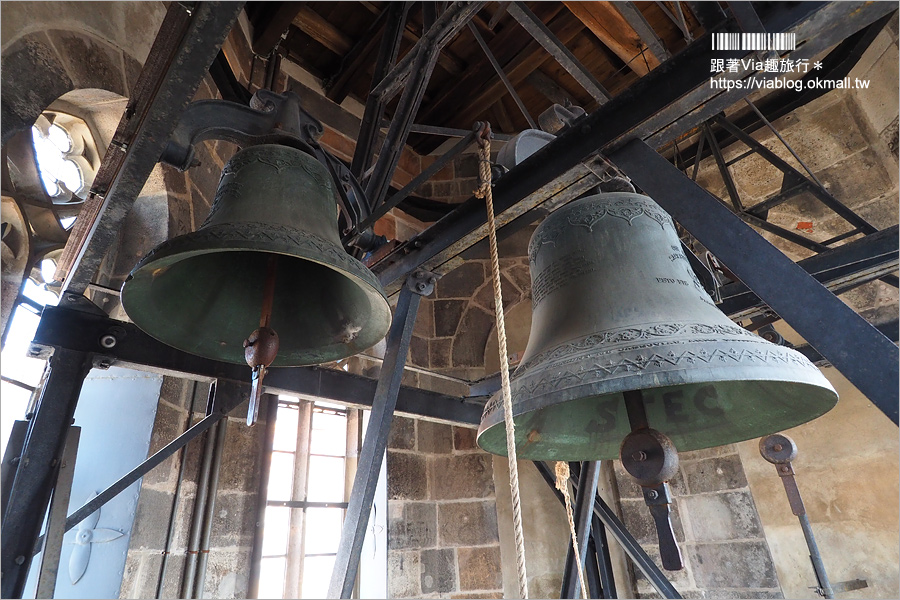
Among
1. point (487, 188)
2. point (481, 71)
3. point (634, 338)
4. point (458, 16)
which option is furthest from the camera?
point (481, 71)

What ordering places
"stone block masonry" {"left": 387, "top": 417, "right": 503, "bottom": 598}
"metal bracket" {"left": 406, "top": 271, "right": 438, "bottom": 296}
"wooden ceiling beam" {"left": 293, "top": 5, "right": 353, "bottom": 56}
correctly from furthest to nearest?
"wooden ceiling beam" {"left": 293, "top": 5, "right": 353, "bottom": 56} → "stone block masonry" {"left": 387, "top": 417, "right": 503, "bottom": 598} → "metal bracket" {"left": 406, "top": 271, "right": 438, "bottom": 296}

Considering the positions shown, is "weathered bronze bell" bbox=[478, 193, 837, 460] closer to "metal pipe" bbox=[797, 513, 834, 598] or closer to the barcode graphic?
the barcode graphic

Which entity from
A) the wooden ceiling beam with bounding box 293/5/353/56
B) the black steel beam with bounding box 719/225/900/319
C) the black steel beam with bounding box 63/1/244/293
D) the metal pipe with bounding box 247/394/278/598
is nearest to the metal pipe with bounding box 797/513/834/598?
the black steel beam with bounding box 719/225/900/319

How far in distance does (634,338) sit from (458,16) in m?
1.29

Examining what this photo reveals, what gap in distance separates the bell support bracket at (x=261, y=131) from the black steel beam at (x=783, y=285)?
0.89m

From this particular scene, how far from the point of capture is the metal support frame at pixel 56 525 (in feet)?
4.21

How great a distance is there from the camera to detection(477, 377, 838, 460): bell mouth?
51.4 inches

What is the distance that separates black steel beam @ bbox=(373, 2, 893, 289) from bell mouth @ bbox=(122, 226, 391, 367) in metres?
0.36

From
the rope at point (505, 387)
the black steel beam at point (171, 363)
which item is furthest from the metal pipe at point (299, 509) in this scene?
the rope at point (505, 387)

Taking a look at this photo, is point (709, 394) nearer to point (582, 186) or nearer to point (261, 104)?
point (582, 186)

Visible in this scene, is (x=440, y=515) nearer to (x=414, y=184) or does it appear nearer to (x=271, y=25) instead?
(x=414, y=184)

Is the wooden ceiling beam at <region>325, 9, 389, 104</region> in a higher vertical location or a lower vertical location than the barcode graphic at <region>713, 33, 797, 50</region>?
higher

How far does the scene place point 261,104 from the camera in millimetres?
1525

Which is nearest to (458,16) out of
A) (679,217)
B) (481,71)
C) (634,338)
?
(679,217)
